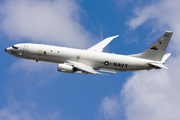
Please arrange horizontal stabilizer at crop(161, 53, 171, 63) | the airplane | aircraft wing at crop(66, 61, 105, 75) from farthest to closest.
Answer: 1. horizontal stabilizer at crop(161, 53, 171, 63)
2. the airplane
3. aircraft wing at crop(66, 61, 105, 75)

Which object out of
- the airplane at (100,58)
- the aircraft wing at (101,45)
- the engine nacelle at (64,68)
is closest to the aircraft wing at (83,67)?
the airplane at (100,58)

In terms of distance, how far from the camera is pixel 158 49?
7150 centimetres

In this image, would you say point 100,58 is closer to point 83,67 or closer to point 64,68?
point 83,67

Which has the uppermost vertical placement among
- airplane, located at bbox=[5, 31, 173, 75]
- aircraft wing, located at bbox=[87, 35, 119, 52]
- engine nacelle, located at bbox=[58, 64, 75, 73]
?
aircraft wing, located at bbox=[87, 35, 119, 52]

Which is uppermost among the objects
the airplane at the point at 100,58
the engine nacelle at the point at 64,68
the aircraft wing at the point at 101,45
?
the aircraft wing at the point at 101,45

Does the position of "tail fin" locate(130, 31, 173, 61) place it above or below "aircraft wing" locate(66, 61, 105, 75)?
above

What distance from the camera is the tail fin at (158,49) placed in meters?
70.4

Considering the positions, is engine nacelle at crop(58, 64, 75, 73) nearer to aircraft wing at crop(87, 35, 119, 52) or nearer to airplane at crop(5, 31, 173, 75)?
airplane at crop(5, 31, 173, 75)

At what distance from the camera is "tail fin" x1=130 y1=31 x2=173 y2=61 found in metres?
70.4

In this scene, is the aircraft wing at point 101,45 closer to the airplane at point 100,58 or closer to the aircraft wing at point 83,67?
the airplane at point 100,58

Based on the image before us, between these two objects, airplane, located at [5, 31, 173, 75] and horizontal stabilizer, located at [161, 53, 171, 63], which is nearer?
airplane, located at [5, 31, 173, 75]

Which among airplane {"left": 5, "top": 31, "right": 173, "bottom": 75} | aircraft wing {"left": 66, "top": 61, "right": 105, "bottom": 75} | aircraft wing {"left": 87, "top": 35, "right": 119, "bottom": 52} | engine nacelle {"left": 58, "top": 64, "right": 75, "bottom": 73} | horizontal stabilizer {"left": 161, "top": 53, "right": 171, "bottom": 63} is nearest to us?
aircraft wing {"left": 66, "top": 61, "right": 105, "bottom": 75}

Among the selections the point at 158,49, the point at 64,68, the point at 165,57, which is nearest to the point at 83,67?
the point at 64,68

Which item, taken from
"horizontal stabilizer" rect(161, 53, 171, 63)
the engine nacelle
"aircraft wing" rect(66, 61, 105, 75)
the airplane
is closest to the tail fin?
the airplane
